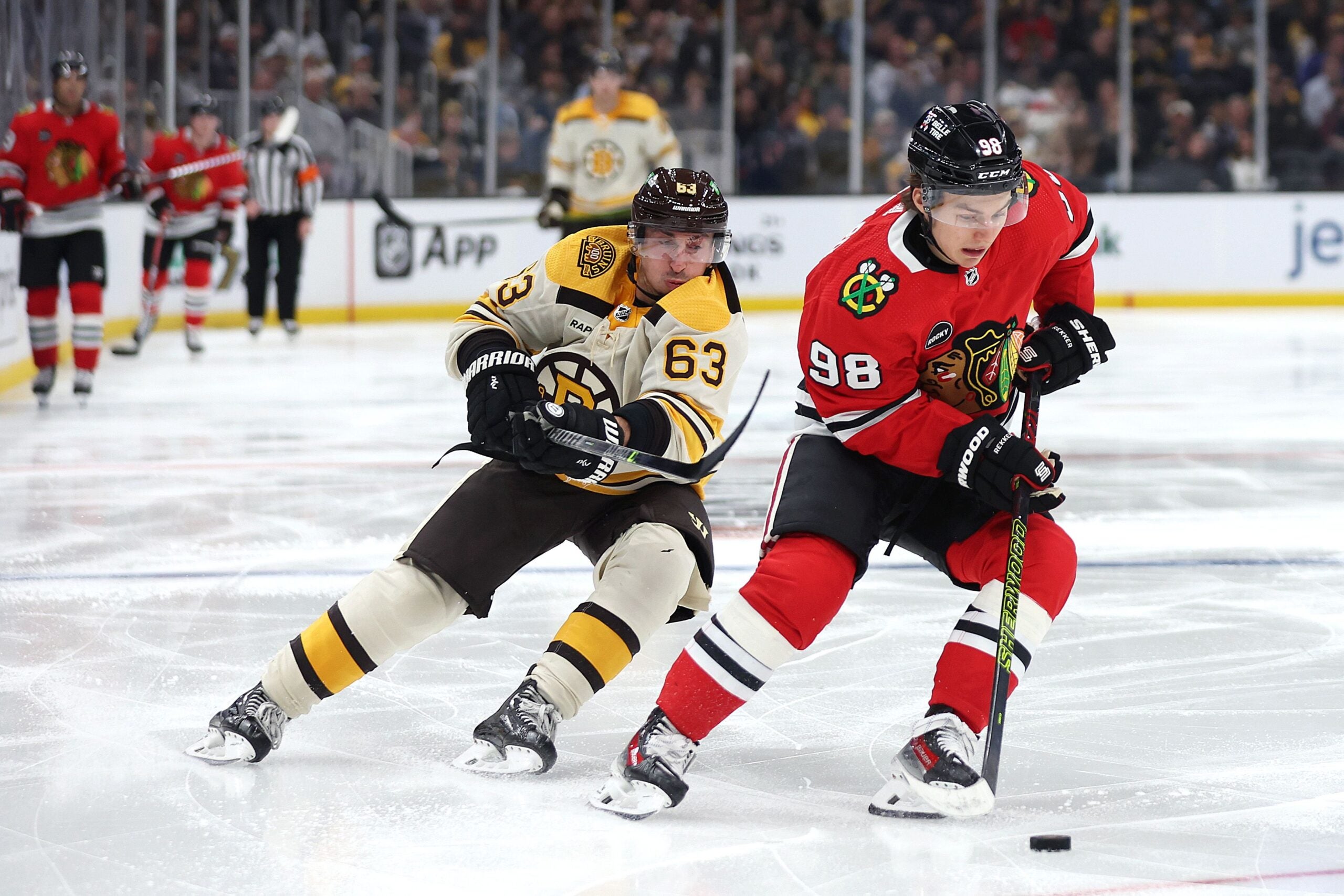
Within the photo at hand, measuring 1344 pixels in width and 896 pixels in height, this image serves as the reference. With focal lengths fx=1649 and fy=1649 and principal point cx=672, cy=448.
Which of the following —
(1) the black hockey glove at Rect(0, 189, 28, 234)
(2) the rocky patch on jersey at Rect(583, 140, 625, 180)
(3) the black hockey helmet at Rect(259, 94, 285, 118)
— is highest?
(3) the black hockey helmet at Rect(259, 94, 285, 118)

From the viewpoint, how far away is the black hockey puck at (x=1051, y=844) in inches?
76.1

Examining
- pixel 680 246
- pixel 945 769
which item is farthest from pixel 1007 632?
pixel 680 246

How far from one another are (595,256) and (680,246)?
→ 0.18 metres

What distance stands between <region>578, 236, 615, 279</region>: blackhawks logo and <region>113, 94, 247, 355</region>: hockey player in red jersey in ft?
21.4

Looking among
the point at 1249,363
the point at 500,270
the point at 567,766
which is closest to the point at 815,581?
the point at 567,766

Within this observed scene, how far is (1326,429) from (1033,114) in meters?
6.45

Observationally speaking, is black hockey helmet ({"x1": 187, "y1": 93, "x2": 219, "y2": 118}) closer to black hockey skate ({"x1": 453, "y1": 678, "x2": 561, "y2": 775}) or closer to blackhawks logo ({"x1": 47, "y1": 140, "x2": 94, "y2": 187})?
blackhawks logo ({"x1": 47, "y1": 140, "x2": 94, "y2": 187})

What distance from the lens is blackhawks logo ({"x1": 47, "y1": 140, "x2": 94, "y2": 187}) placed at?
6.40 metres

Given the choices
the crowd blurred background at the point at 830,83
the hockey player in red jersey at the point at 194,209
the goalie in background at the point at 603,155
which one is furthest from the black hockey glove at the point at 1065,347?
the crowd blurred background at the point at 830,83

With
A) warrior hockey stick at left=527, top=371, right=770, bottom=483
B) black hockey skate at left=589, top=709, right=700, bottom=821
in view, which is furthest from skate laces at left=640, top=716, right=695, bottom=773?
warrior hockey stick at left=527, top=371, right=770, bottom=483

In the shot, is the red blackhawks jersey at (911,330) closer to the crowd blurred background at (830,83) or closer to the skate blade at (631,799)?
the skate blade at (631,799)

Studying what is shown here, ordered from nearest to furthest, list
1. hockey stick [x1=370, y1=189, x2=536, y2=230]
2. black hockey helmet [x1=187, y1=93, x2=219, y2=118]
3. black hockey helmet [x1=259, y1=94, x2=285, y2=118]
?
1. black hockey helmet [x1=187, y1=93, x2=219, y2=118]
2. black hockey helmet [x1=259, y1=94, x2=285, y2=118]
3. hockey stick [x1=370, y1=189, x2=536, y2=230]

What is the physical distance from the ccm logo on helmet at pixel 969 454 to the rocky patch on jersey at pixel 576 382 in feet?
1.88

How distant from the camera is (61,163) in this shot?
6.41 metres
